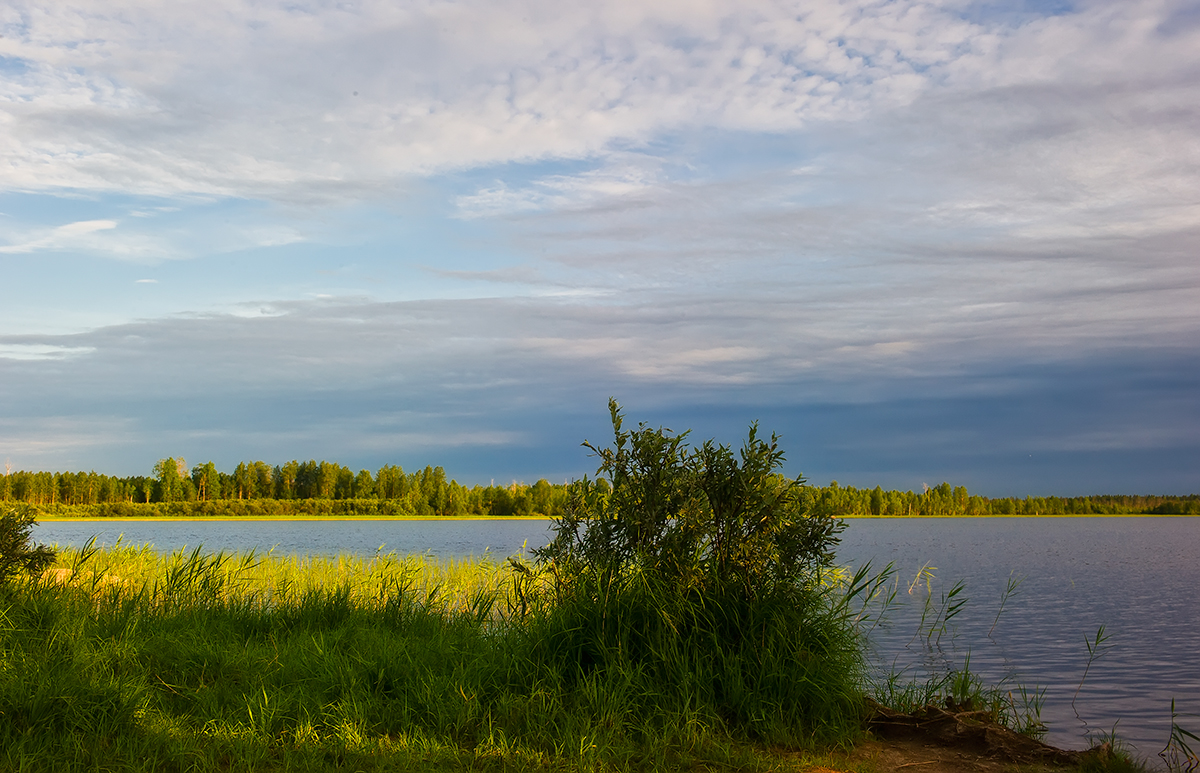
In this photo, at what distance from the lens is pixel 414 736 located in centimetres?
617

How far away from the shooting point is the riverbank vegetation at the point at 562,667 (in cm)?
600

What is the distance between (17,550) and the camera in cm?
938

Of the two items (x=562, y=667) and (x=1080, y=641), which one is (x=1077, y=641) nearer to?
(x=1080, y=641)

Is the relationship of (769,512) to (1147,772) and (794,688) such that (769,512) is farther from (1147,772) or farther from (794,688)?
(1147,772)

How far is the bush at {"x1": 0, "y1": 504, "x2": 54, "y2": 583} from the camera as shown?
30.4ft

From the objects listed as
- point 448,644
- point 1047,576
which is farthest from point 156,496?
point 448,644

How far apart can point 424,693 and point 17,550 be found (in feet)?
20.0

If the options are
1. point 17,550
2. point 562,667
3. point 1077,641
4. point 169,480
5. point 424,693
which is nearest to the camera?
point 424,693

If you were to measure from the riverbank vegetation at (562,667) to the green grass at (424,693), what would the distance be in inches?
0.8

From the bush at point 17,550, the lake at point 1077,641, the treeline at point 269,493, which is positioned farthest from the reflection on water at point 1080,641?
the treeline at point 269,493

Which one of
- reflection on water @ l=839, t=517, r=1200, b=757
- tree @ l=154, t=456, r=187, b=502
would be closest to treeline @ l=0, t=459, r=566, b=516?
tree @ l=154, t=456, r=187, b=502

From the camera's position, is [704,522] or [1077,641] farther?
[1077,641]

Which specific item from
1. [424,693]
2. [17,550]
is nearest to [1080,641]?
[424,693]

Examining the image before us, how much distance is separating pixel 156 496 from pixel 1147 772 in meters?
133
